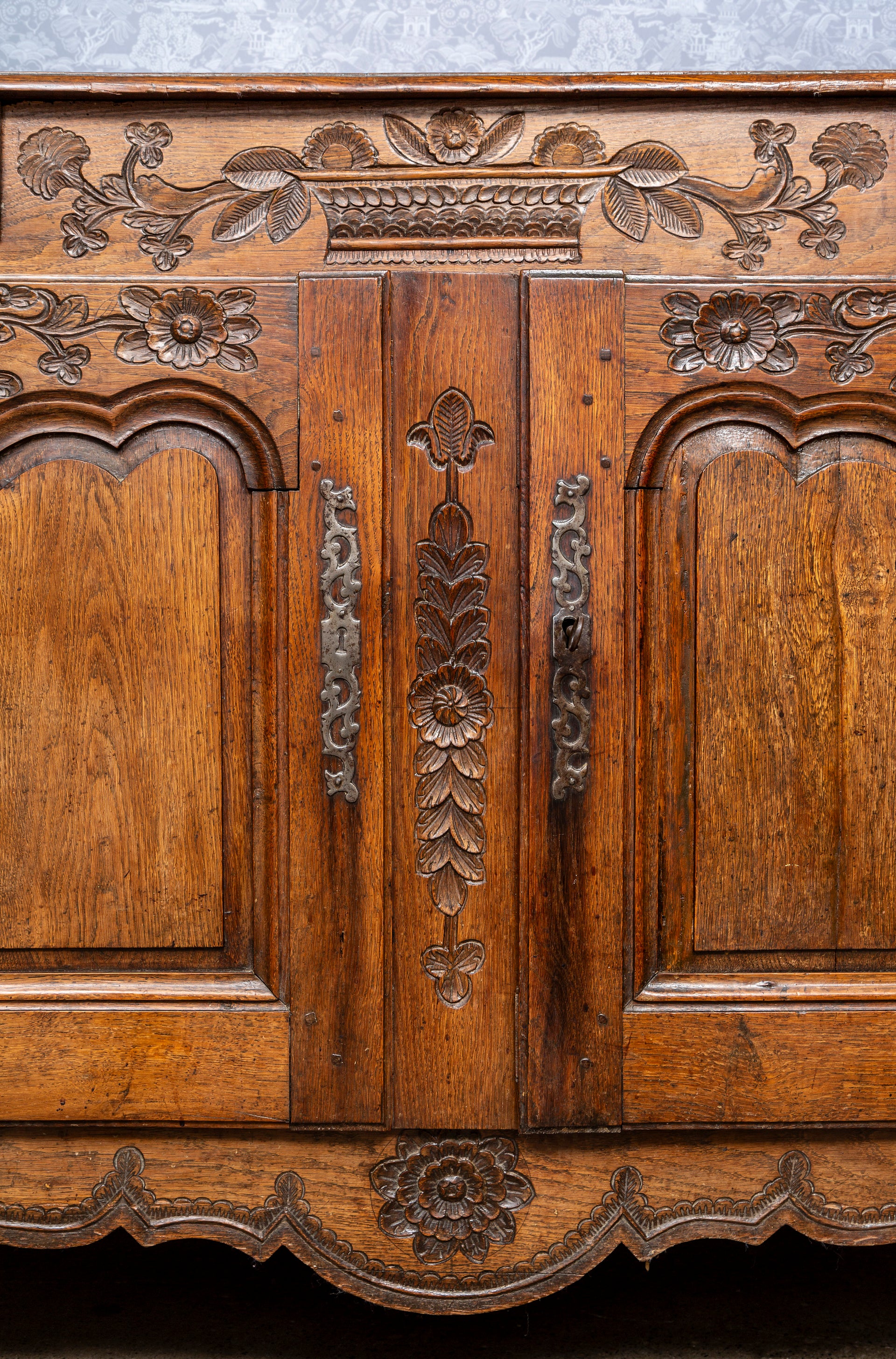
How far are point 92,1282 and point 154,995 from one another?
1.86 ft

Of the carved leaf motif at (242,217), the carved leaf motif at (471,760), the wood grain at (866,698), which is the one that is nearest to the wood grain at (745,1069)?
the wood grain at (866,698)

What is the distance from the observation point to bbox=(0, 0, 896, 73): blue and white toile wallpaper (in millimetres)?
1269

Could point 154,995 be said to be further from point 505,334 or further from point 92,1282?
point 505,334

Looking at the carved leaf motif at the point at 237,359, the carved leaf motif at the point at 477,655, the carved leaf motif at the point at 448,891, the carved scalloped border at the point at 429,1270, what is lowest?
the carved scalloped border at the point at 429,1270

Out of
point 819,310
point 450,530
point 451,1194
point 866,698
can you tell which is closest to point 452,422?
point 450,530

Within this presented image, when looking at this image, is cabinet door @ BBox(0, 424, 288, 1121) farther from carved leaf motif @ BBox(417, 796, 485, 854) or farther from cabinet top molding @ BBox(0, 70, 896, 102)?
cabinet top molding @ BBox(0, 70, 896, 102)

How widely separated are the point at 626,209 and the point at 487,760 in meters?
0.64

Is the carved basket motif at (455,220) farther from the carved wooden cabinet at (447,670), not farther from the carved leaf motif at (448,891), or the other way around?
the carved leaf motif at (448,891)

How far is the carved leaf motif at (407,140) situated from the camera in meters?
0.97

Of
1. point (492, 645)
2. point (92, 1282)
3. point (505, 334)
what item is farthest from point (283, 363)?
point (92, 1282)

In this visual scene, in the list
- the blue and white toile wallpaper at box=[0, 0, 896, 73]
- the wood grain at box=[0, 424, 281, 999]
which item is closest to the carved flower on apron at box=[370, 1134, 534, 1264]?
the wood grain at box=[0, 424, 281, 999]

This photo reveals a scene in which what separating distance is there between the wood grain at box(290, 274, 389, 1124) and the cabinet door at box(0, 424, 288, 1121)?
34 millimetres

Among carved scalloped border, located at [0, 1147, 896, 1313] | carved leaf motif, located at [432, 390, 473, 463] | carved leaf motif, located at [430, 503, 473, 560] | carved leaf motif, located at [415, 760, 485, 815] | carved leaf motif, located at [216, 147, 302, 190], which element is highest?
carved leaf motif, located at [216, 147, 302, 190]

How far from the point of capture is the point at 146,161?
0.97m
